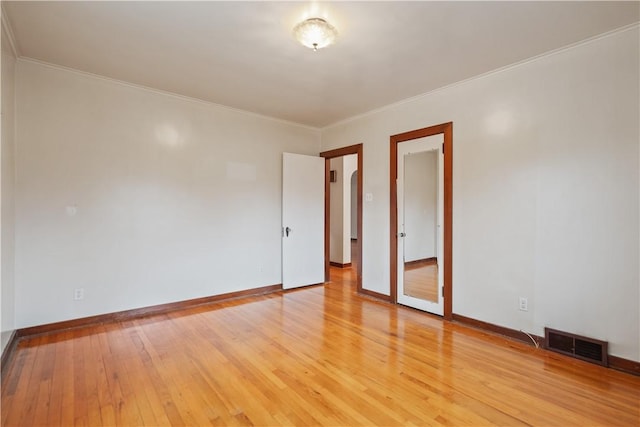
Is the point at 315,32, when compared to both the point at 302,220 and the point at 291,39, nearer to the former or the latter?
the point at 291,39

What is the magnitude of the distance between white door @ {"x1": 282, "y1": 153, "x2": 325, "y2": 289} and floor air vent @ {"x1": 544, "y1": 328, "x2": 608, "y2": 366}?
3.23 metres

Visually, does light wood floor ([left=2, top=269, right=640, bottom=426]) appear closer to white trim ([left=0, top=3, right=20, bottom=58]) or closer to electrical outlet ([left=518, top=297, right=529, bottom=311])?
electrical outlet ([left=518, top=297, right=529, bottom=311])

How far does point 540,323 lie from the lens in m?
2.82

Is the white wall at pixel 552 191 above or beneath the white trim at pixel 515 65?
beneath

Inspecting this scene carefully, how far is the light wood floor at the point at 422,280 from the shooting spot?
12.3 feet

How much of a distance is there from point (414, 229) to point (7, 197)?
4.15m

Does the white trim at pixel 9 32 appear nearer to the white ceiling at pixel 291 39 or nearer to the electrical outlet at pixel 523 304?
the white ceiling at pixel 291 39

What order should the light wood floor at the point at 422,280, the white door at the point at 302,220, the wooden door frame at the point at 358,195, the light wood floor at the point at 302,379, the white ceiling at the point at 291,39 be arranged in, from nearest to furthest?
the light wood floor at the point at 302,379
the white ceiling at the point at 291,39
the light wood floor at the point at 422,280
the wooden door frame at the point at 358,195
the white door at the point at 302,220

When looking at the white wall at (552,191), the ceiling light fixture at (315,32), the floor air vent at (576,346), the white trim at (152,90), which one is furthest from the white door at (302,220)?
the floor air vent at (576,346)

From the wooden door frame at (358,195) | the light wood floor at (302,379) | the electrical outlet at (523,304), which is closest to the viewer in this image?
the light wood floor at (302,379)

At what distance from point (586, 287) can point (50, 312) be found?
5011 mm

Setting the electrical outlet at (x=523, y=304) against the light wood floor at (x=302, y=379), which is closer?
the light wood floor at (x=302, y=379)

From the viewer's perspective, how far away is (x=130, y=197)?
3508 mm

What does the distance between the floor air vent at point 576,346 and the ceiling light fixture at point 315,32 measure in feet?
10.3
